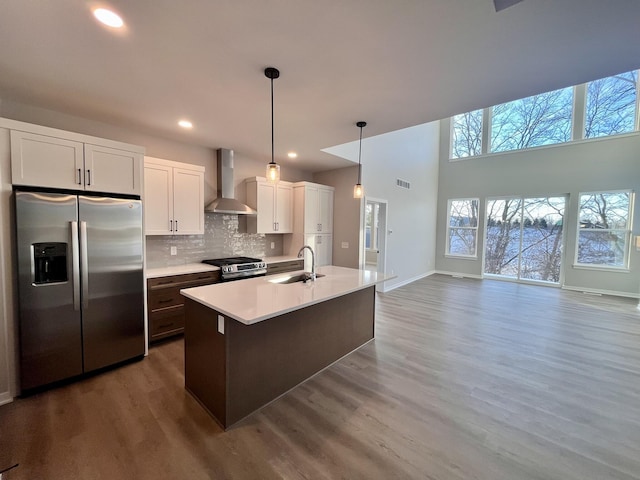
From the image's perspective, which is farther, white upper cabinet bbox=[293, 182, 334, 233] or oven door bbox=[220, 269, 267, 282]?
white upper cabinet bbox=[293, 182, 334, 233]

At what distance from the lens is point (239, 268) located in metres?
3.84

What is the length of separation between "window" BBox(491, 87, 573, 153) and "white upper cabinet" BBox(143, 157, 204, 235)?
7534mm

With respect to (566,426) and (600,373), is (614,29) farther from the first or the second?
(600,373)

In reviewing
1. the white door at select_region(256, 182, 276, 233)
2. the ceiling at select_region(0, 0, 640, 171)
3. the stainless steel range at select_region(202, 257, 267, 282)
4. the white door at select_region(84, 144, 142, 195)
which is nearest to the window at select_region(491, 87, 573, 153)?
the ceiling at select_region(0, 0, 640, 171)

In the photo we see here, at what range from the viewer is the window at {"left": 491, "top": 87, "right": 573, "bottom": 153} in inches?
256

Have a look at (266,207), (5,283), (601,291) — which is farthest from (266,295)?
(601,291)

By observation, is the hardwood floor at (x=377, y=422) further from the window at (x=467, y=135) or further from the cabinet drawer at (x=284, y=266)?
the window at (x=467, y=135)

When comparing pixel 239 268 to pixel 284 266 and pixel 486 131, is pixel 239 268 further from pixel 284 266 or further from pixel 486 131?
pixel 486 131

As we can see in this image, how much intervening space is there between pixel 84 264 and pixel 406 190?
20.7ft

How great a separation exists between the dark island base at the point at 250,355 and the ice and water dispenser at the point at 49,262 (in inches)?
47.2

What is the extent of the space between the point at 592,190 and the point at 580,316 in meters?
3.57

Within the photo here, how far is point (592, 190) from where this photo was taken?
6.11 m

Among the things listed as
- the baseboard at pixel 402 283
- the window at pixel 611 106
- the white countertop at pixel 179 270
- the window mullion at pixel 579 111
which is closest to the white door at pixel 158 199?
the white countertop at pixel 179 270

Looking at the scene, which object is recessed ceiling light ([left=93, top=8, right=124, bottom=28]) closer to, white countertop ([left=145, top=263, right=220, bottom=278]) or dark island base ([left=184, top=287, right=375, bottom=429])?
dark island base ([left=184, top=287, right=375, bottom=429])
